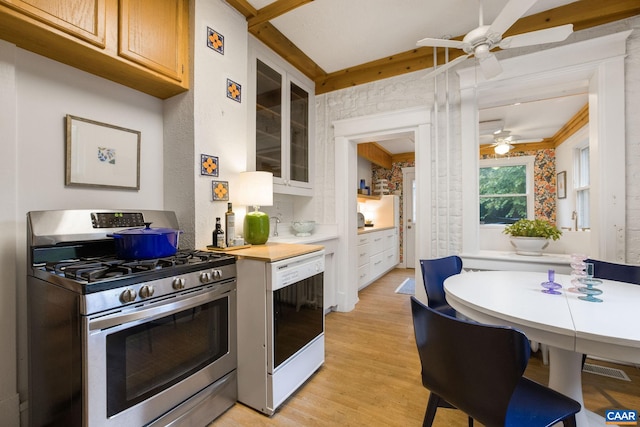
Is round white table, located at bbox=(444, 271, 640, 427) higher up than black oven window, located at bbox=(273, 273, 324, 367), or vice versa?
round white table, located at bbox=(444, 271, 640, 427)

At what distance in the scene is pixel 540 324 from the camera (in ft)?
3.50

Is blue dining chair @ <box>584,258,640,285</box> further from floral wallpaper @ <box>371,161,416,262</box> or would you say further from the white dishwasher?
floral wallpaper @ <box>371,161,416,262</box>

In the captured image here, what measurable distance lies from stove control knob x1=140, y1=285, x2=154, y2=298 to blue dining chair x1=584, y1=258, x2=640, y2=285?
8.93ft

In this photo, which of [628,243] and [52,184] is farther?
[628,243]

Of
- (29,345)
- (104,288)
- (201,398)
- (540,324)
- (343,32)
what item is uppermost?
(343,32)

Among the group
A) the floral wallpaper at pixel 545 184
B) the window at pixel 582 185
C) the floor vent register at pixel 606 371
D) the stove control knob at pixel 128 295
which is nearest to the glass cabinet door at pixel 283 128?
the stove control knob at pixel 128 295

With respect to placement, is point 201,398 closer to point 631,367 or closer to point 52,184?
point 52,184

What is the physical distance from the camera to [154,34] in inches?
69.4

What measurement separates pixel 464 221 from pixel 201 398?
2501 mm

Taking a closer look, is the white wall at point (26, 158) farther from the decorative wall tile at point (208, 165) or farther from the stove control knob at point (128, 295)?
the stove control knob at point (128, 295)

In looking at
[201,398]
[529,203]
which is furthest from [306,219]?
[529,203]

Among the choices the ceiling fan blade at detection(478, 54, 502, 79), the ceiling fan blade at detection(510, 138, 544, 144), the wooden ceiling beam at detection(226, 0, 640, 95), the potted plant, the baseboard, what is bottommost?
the baseboard

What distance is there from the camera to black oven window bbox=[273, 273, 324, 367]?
5.55ft

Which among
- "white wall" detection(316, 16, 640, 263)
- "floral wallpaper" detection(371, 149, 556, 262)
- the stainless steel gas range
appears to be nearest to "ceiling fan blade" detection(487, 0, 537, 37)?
"white wall" detection(316, 16, 640, 263)
